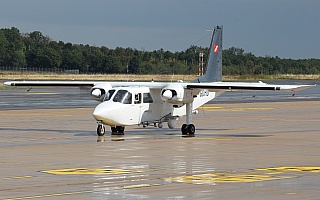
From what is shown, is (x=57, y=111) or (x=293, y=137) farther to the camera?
(x=57, y=111)

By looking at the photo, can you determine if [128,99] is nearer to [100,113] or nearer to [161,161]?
[100,113]

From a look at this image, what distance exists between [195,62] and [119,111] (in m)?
115

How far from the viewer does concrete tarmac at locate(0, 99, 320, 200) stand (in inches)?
621

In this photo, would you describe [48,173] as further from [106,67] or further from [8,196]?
[106,67]

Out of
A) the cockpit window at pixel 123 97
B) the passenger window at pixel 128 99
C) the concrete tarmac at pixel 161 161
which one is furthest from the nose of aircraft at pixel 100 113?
the passenger window at pixel 128 99

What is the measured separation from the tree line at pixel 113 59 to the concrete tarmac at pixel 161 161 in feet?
369

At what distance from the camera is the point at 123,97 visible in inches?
1216

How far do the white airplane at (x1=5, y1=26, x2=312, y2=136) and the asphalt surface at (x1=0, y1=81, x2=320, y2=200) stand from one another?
0.62 metres

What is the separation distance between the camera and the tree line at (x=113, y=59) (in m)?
157

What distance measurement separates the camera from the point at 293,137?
2992cm

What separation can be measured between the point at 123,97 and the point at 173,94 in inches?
75.4

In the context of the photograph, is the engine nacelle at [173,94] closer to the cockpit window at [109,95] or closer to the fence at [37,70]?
the cockpit window at [109,95]

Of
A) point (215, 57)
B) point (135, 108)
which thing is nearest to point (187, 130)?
point (135, 108)

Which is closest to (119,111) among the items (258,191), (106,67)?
(258,191)
